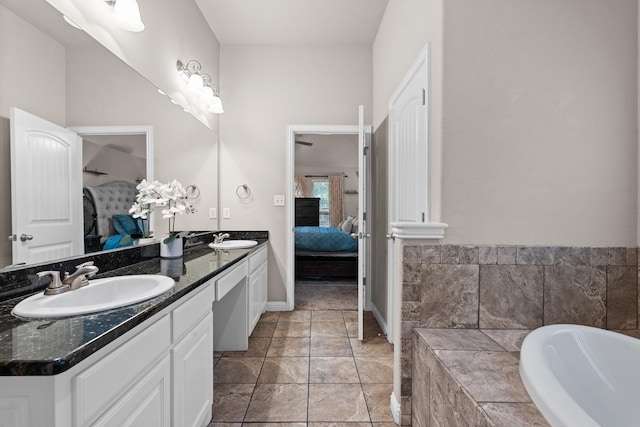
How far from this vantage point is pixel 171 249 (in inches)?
76.8

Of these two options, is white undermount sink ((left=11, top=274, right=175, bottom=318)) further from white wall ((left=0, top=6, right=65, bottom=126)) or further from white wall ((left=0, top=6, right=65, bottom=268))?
white wall ((left=0, top=6, right=65, bottom=126))

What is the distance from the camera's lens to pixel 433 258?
150 centimetres

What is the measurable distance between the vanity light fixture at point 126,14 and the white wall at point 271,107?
5.08 ft

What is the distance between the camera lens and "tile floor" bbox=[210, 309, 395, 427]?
162 cm

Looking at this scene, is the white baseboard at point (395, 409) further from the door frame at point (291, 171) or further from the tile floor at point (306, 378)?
the door frame at point (291, 171)

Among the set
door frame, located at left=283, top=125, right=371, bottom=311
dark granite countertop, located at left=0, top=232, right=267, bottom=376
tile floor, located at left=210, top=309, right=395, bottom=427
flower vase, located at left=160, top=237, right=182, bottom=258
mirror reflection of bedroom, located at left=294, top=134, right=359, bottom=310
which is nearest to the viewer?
dark granite countertop, located at left=0, top=232, right=267, bottom=376

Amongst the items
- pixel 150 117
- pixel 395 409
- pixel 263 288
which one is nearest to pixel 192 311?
pixel 395 409

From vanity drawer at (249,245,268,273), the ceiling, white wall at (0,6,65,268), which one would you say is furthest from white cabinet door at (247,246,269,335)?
the ceiling

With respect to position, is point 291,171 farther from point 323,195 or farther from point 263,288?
point 323,195

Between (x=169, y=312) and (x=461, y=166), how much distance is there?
57.1 inches

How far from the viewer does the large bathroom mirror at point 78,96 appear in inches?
41.0

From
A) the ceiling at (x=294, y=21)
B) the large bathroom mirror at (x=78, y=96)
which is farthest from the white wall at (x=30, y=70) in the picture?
the ceiling at (x=294, y=21)

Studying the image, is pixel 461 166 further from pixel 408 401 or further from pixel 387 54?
pixel 387 54

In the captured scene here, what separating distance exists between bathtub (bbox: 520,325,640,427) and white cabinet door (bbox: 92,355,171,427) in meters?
1.23
